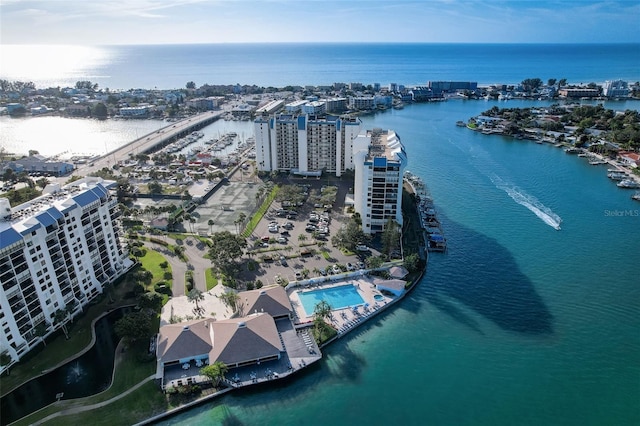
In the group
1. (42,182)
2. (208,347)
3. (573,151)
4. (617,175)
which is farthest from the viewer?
(573,151)

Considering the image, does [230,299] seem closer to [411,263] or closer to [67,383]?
[67,383]

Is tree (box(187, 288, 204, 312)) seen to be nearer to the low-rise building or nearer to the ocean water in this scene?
the ocean water

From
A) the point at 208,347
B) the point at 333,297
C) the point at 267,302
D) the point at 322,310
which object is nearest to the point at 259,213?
the point at 333,297

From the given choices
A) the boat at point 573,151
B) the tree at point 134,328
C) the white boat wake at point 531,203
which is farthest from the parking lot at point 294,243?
the boat at point 573,151

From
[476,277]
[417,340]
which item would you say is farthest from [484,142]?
[417,340]

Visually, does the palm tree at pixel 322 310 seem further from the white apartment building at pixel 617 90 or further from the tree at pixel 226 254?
the white apartment building at pixel 617 90

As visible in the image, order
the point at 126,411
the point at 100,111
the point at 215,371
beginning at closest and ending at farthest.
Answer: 1. the point at 126,411
2. the point at 215,371
3. the point at 100,111

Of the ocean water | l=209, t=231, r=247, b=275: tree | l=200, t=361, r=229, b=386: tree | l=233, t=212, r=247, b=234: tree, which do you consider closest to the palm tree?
the ocean water

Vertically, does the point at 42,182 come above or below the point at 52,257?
below
